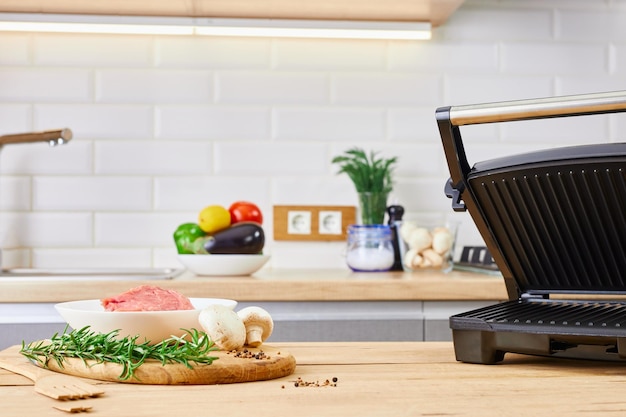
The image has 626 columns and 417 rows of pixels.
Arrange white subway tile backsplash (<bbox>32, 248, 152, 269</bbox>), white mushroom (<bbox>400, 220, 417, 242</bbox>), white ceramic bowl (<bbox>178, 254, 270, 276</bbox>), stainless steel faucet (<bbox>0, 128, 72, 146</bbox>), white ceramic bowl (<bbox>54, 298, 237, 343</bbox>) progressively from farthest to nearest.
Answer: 1. white subway tile backsplash (<bbox>32, 248, 152, 269</bbox>)
2. white mushroom (<bbox>400, 220, 417, 242</bbox>)
3. stainless steel faucet (<bbox>0, 128, 72, 146</bbox>)
4. white ceramic bowl (<bbox>178, 254, 270, 276</bbox>)
5. white ceramic bowl (<bbox>54, 298, 237, 343</bbox>)

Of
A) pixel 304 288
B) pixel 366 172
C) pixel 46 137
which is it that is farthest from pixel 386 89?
pixel 46 137

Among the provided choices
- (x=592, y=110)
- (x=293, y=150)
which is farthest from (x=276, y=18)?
(x=592, y=110)

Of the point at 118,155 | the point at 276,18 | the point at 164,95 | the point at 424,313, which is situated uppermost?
the point at 276,18

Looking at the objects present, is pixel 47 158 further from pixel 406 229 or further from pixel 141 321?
pixel 141 321

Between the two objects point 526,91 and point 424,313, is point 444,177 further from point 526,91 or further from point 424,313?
point 424,313

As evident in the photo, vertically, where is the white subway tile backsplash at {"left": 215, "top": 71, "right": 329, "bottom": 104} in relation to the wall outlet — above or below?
above

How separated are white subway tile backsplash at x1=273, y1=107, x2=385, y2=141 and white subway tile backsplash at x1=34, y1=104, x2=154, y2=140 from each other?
16.7 inches

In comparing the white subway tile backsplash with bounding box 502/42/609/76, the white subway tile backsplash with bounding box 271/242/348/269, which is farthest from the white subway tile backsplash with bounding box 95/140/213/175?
the white subway tile backsplash with bounding box 502/42/609/76

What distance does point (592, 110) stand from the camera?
925mm

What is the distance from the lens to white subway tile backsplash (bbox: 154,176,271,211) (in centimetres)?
264

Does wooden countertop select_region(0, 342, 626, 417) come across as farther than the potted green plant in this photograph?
No

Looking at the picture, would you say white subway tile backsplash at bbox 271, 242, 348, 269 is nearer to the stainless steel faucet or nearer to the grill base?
the stainless steel faucet

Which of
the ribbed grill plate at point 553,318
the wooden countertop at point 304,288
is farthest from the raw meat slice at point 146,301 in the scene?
the wooden countertop at point 304,288

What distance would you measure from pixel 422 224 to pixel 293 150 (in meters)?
0.48
